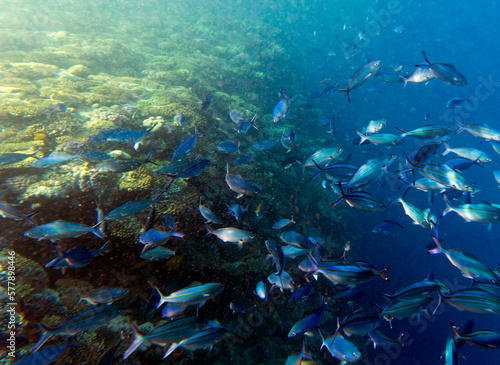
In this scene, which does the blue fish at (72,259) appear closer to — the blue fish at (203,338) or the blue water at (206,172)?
the blue water at (206,172)

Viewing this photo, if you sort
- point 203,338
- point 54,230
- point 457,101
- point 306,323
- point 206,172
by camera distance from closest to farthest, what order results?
1. point 203,338
2. point 54,230
3. point 306,323
4. point 206,172
5. point 457,101

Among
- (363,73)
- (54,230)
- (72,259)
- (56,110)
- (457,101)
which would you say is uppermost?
(363,73)

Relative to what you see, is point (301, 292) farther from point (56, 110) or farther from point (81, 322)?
point (56, 110)

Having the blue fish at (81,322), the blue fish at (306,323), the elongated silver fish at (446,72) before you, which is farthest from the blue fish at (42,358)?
the elongated silver fish at (446,72)

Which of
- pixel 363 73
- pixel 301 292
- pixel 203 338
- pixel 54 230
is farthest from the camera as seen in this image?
pixel 363 73

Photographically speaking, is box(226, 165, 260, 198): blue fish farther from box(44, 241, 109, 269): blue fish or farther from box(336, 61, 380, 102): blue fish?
box(336, 61, 380, 102): blue fish

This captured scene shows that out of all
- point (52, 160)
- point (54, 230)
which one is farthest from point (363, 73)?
point (52, 160)

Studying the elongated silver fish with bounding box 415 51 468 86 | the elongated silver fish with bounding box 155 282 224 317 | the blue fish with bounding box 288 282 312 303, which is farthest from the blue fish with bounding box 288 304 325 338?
the elongated silver fish with bounding box 415 51 468 86

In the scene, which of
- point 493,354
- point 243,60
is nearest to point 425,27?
point 243,60

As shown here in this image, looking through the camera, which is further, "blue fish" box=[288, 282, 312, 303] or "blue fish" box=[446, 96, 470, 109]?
"blue fish" box=[446, 96, 470, 109]

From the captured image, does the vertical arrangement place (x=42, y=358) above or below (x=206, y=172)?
below

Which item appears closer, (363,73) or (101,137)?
(363,73)

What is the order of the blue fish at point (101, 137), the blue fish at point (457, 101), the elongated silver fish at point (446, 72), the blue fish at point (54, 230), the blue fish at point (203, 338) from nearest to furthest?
the blue fish at point (203, 338) < the blue fish at point (54, 230) < the blue fish at point (101, 137) < the elongated silver fish at point (446, 72) < the blue fish at point (457, 101)

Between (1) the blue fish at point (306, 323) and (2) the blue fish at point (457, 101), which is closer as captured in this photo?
(1) the blue fish at point (306, 323)
